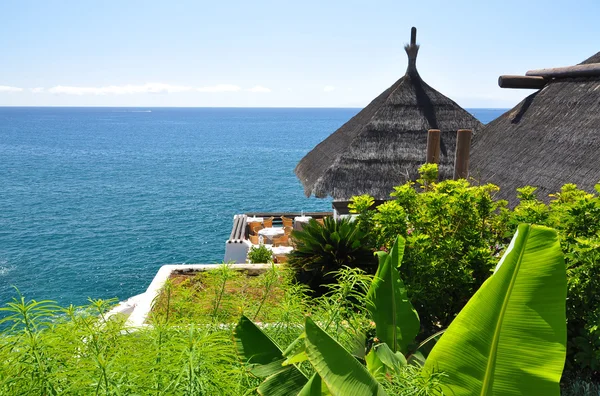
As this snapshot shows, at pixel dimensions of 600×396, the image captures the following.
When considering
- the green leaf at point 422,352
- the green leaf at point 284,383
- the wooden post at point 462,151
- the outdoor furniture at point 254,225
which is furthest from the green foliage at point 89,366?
the outdoor furniture at point 254,225

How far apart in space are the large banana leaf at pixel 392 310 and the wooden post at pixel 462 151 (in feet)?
13.4

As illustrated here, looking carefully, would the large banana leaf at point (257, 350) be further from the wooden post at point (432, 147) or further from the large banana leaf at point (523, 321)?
the wooden post at point (432, 147)

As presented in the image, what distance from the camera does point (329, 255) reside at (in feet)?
18.5

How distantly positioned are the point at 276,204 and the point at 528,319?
37.6m

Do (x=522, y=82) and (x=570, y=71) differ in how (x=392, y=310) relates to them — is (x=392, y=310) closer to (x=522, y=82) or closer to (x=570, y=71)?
(x=570, y=71)

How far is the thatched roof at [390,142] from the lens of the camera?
11.0m

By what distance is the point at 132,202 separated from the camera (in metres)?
38.1

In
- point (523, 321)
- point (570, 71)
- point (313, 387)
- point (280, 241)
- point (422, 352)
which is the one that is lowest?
point (280, 241)

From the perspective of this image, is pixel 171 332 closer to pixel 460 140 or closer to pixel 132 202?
pixel 460 140

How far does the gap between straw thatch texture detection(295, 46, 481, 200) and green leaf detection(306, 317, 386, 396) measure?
8263 mm

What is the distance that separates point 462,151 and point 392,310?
4.32 metres

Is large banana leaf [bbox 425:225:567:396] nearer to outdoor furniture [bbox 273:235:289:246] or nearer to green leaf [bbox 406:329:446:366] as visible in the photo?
green leaf [bbox 406:329:446:366]

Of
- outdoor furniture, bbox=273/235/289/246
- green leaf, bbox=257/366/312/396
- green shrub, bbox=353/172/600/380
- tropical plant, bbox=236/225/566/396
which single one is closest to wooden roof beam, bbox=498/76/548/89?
green shrub, bbox=353/172/600/380

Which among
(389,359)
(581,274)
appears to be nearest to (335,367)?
(389,359)
